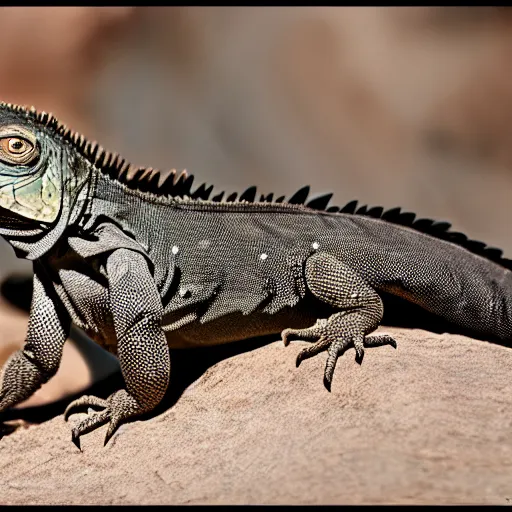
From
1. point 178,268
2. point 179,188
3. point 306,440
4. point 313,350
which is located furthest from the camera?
point 179,188

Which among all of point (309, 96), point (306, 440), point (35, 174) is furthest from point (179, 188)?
point (309, 96)

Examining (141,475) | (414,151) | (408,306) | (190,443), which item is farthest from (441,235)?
(414,151)

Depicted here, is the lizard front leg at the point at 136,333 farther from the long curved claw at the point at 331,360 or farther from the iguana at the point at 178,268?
the long curved claw at the point at 331,360

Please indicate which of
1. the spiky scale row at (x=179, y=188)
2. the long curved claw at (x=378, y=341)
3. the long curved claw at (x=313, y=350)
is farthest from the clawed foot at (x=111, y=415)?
the long curved claw at (x=378, y=341)

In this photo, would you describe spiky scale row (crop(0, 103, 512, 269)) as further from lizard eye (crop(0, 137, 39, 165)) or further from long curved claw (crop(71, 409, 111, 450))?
long curved claw (crop(71, 409, 111, 450))

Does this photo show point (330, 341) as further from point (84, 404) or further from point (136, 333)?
point (84, 404)

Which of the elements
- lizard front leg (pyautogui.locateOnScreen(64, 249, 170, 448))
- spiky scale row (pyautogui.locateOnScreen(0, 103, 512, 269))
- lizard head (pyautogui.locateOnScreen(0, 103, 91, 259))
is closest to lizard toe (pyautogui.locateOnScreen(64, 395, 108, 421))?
lizard front leg (pyautogui.locateOnScreen(64, 249, 170, 448))
